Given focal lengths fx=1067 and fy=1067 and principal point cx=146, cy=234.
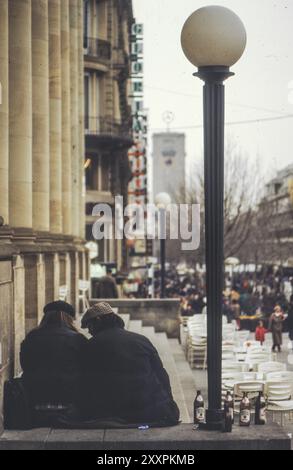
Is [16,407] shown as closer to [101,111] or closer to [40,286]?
[40,286]

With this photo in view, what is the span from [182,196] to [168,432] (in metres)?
63.4

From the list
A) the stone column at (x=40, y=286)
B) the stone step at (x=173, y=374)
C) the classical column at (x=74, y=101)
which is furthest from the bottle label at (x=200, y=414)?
the classical column at (x=74, y=101)

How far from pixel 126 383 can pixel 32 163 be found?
10941 millimetres

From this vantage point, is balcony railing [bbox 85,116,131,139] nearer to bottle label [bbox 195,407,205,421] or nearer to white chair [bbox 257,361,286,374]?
white chair [bbox 257,361,286,374]

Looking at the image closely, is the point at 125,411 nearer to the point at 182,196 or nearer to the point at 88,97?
the point at 88,97

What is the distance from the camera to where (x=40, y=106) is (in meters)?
19.5

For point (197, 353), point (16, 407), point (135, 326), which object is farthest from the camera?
point (135, 326)

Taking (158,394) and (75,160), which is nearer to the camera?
(158,394)

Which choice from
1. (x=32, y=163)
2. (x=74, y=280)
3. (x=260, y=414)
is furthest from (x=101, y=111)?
(x=260, y=414)

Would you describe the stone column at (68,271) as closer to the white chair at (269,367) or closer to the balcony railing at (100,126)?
the white chair at (269,367)

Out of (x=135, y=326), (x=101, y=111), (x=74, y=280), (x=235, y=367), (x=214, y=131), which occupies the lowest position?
(x=235, y=367)

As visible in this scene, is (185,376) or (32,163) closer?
(32,163)

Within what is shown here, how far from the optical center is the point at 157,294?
151ft

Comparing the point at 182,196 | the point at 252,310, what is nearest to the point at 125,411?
the point at 252,310
